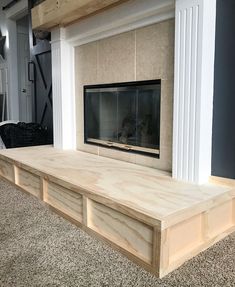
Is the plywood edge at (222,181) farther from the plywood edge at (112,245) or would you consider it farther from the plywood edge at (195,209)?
the plywood edge at (112,245)

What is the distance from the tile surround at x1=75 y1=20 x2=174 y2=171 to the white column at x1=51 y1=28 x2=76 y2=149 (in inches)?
7.5

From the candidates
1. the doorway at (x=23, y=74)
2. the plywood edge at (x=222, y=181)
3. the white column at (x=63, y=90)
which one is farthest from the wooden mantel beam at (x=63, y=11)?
the doorway at (x=23, y=74)

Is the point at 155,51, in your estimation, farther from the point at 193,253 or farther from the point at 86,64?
the point at 193,253

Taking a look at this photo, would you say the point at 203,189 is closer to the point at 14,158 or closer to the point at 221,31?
the point at 221,31

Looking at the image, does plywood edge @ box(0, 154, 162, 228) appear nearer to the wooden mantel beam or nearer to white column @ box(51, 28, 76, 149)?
white column @ box(51, 28, 76, 149)

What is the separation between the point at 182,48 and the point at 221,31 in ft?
0.81

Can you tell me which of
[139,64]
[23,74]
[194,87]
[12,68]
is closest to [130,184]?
[194,87]

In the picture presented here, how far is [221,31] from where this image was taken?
1.71 metres

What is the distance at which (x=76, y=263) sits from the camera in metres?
1.35

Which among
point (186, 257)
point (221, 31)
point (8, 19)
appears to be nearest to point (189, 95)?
point (221, 31)

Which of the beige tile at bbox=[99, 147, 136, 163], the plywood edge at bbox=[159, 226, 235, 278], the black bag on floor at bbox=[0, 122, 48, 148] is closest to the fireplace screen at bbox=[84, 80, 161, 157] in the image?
the beige tile at bbox=[99, 147, 136, 163]

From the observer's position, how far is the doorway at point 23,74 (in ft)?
16.7

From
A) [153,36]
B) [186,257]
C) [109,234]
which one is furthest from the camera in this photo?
[153,36]

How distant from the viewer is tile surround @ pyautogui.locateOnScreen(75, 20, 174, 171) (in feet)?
6.48
